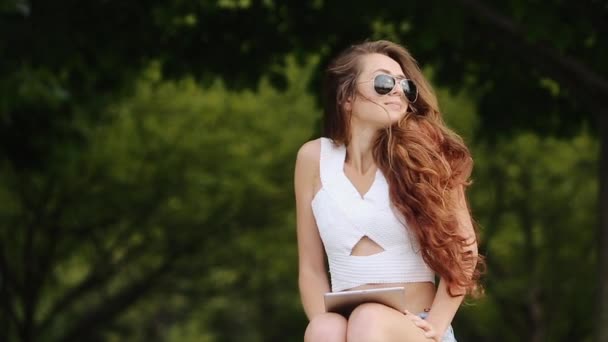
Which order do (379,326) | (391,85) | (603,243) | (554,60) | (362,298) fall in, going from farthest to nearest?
1. (603,243)
2. (554,60)
3. (391,85)
4. (362,298)
5. (379,326)

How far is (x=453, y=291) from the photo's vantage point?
4.70 m

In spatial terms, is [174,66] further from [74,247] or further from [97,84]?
[74,247]

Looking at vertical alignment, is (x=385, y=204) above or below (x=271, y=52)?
above

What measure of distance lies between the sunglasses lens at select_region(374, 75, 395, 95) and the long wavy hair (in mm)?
100

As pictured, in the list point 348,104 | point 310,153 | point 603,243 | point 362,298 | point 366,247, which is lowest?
point 603,243

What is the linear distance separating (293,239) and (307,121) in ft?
8.26

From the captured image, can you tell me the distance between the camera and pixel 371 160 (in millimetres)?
4902

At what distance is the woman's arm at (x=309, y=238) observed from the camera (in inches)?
197

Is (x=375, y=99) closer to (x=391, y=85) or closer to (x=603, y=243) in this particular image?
(x=391, y=85)

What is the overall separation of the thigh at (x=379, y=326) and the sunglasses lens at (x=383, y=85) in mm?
778

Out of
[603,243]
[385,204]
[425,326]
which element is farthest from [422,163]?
[603,243]

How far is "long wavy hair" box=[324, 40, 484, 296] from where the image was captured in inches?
184

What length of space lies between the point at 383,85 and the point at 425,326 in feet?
2.80

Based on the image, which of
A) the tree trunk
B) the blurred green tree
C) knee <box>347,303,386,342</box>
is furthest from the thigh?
the tree trunk
